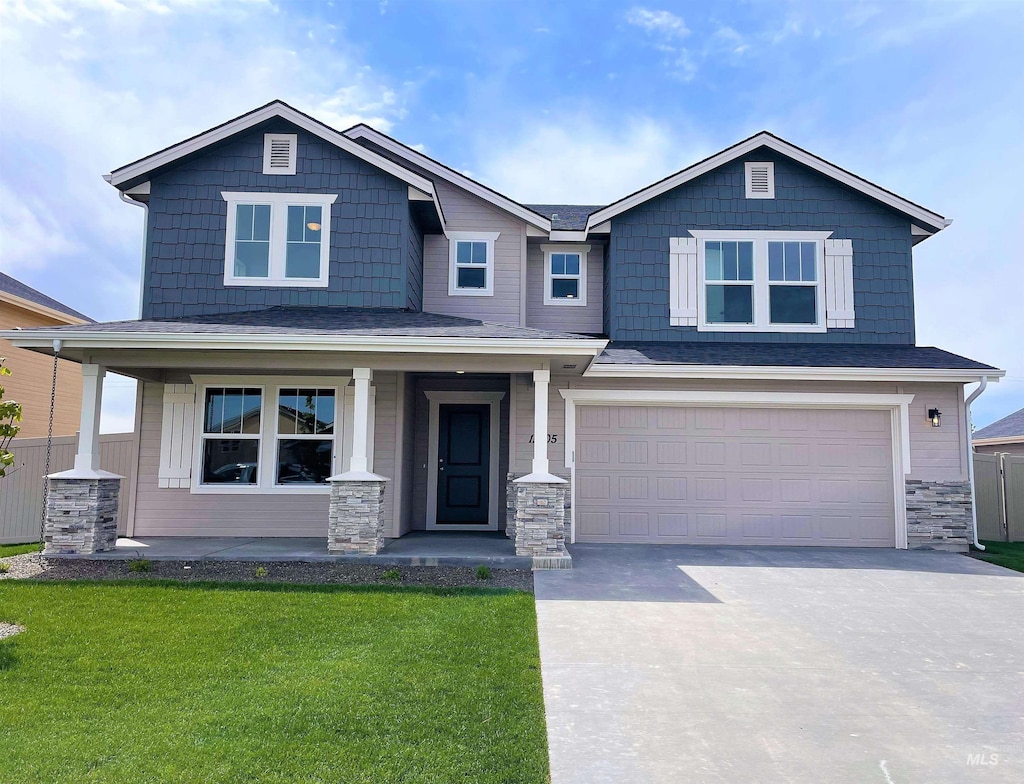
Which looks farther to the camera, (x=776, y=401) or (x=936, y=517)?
(x=776, y=401)

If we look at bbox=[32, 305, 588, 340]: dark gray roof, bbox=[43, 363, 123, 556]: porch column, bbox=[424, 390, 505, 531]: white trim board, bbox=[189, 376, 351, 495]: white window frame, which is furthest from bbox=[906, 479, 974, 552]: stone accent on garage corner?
bbox=[43, 363, 123, 556]: porch column

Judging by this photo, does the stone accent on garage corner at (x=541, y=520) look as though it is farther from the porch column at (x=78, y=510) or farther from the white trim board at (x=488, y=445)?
the porch column at (x=78, y=510)

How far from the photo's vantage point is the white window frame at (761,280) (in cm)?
1138

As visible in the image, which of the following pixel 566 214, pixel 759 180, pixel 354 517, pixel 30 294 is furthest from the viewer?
pixel 30 294

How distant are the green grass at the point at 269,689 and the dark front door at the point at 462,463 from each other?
16.9 feet

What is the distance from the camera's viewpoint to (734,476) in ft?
34.8

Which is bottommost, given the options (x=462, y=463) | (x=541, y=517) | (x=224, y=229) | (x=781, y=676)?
(x=781, y=676)

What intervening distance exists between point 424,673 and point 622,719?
1.35 m

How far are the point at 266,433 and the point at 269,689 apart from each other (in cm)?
660

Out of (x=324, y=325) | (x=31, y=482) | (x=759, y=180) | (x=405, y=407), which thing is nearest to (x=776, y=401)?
(x=759, y=180)

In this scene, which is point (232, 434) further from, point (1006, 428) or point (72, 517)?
point (1006, 428)

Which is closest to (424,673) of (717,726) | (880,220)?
(717,726)

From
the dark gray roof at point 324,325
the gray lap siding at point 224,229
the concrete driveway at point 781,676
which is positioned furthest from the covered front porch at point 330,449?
the concrete driveway at point 781,676

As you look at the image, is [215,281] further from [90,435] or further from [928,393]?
[928,393]
